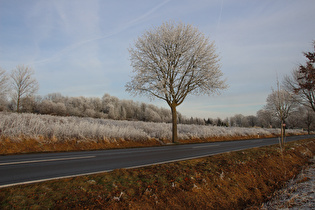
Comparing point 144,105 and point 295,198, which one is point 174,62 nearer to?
point 295,198

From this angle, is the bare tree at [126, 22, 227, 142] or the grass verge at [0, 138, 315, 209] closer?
the grass verge at [0, 138, 315, 209]

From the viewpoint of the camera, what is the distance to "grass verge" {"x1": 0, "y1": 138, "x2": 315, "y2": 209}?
3.34 meters

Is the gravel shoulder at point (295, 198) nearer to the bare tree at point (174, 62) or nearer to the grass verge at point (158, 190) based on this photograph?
the grass verge at point (158, 190)

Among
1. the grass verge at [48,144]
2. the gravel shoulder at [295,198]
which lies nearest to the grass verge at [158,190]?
the gravel shoulder at [295,198]

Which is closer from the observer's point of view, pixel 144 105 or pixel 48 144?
pixel 48 144

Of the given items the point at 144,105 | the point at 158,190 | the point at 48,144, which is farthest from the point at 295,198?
the point at 144,105

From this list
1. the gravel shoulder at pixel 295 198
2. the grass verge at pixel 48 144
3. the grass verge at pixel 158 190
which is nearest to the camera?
the grass verge at pixel 158 190

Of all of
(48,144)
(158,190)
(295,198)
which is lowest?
(295,198)

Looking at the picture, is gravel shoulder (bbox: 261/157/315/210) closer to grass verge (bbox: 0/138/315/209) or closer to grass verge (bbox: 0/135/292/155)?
grass verge (bbox: 0/138/315/209)

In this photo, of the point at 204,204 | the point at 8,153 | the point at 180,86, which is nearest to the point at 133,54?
the point at 180,86

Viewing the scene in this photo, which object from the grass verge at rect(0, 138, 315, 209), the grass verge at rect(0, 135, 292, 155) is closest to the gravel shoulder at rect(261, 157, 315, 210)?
the grass verge at rect(0, 138, 315, 209)

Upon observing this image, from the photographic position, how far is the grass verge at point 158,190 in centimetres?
334

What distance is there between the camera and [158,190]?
4.20 meters

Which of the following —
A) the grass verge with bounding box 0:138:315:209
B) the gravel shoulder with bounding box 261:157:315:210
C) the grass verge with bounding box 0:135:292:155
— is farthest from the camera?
the grass verge with bounding box 0:135:292:155
